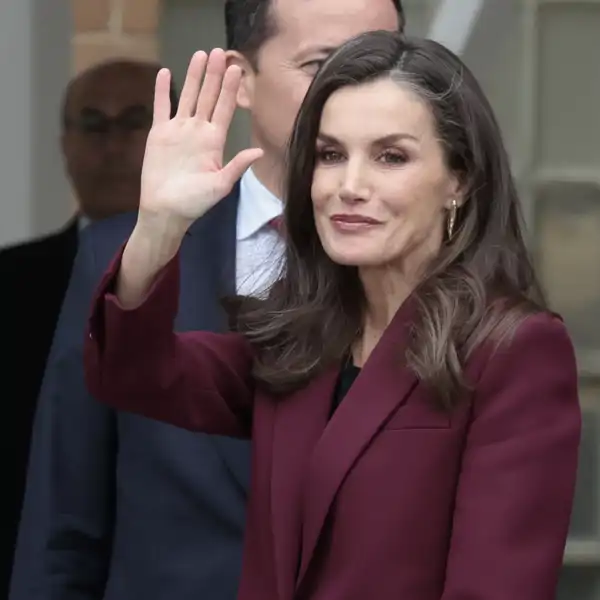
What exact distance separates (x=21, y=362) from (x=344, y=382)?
48.9 inches

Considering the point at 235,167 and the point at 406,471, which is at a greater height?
the point at 235,167

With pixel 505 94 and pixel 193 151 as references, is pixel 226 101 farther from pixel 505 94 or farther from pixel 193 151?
pixel 505 94

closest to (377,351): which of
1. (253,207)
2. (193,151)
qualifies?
(193,151)

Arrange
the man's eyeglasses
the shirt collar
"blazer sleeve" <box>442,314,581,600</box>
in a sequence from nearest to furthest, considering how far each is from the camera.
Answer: "blazer sleeve" <box>442,314,581,600</box> < the shirt collar < the man's eyeglasses

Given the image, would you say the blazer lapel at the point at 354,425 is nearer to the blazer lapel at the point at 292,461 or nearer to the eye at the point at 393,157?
the blazer lapel at the point at 292,461

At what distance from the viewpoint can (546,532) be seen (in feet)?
5.81

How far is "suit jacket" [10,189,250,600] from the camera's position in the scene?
226cm

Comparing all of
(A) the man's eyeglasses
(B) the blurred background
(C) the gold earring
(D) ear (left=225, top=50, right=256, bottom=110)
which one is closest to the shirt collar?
(D) ear (left=225, top=50, right=256, bottom=110)

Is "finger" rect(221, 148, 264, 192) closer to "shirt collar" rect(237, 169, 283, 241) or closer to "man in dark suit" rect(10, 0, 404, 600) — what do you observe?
"man in dark suit" rect(10, 0, 404, 600)

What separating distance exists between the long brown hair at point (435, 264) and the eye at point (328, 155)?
0.07 ft

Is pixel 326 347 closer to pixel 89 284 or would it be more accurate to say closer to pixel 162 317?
pixel 162 317

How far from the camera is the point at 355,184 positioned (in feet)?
6.05

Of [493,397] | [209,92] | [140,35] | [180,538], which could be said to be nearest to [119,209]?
[140,35]

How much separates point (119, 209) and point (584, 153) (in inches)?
34.7
